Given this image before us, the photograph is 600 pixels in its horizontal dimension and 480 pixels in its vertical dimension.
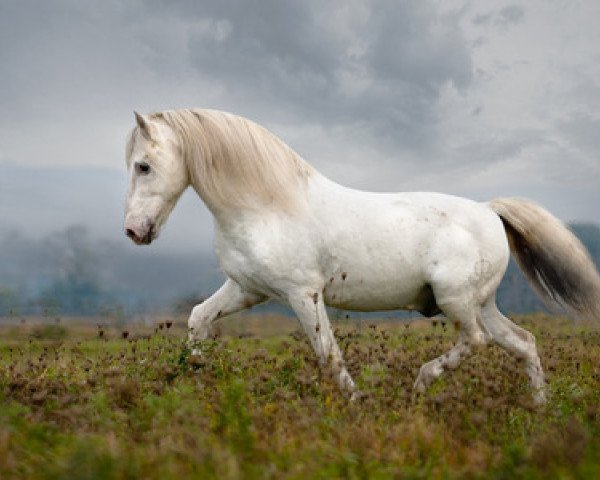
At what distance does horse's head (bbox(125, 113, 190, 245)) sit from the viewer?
609 cm

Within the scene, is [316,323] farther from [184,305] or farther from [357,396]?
[184,305]

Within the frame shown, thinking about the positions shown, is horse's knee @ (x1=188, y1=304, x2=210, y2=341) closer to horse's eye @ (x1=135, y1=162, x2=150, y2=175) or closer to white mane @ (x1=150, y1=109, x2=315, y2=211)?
white mane @ (x1=150, y1=109, x2=315, y2=211)

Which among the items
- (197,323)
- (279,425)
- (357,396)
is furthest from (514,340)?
(279,425)

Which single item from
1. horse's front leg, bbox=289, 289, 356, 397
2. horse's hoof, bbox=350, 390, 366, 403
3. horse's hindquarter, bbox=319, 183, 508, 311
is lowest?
horse's hoof, bbox=350, 390, 366, 403

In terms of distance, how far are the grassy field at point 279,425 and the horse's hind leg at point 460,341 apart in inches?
4.9

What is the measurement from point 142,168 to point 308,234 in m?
1.53

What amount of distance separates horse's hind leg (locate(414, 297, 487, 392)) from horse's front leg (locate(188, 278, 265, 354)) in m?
1.66

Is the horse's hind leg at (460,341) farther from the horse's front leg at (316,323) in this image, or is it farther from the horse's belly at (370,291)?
the horse's front leg at (316,323)

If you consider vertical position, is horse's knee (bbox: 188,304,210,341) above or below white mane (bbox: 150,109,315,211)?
below

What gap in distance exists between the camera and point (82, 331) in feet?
50.6

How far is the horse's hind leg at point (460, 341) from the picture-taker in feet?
21.6

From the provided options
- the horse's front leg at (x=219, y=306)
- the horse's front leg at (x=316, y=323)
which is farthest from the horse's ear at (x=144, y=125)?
the horse's front leg at (x=316, y=323)

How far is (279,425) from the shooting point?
441 cm

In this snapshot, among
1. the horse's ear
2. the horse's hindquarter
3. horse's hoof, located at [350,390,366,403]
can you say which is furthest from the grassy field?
the horse's ear
